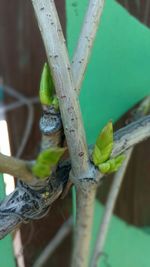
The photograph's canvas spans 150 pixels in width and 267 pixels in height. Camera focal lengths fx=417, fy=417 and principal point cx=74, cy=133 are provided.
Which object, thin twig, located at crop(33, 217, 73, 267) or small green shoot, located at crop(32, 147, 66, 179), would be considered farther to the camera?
thin twig, located at crop(33, 217, 73, 267)

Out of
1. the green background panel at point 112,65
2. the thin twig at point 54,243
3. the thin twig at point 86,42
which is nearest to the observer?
the thin twig at point 86,42

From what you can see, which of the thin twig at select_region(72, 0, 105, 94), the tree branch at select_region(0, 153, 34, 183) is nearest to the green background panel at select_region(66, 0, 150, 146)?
the thin twig at select_region(72, 0, 105, 94)

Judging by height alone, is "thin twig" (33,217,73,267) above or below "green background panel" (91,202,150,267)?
above

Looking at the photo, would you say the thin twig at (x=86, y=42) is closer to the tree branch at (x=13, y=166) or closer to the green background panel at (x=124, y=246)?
the tree branch at (x=13, y=166)

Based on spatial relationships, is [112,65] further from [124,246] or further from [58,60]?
[124,246]

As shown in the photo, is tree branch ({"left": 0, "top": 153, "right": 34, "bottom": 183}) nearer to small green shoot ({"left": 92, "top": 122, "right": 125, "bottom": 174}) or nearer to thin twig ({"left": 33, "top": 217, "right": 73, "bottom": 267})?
small green shoot ({"left": 92, "top": 122, "right": 125, "bottom": 174})

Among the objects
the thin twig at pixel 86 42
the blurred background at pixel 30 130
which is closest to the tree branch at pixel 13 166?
the thin twig at pixel 86 42

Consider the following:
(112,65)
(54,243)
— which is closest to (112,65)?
(112,65)
